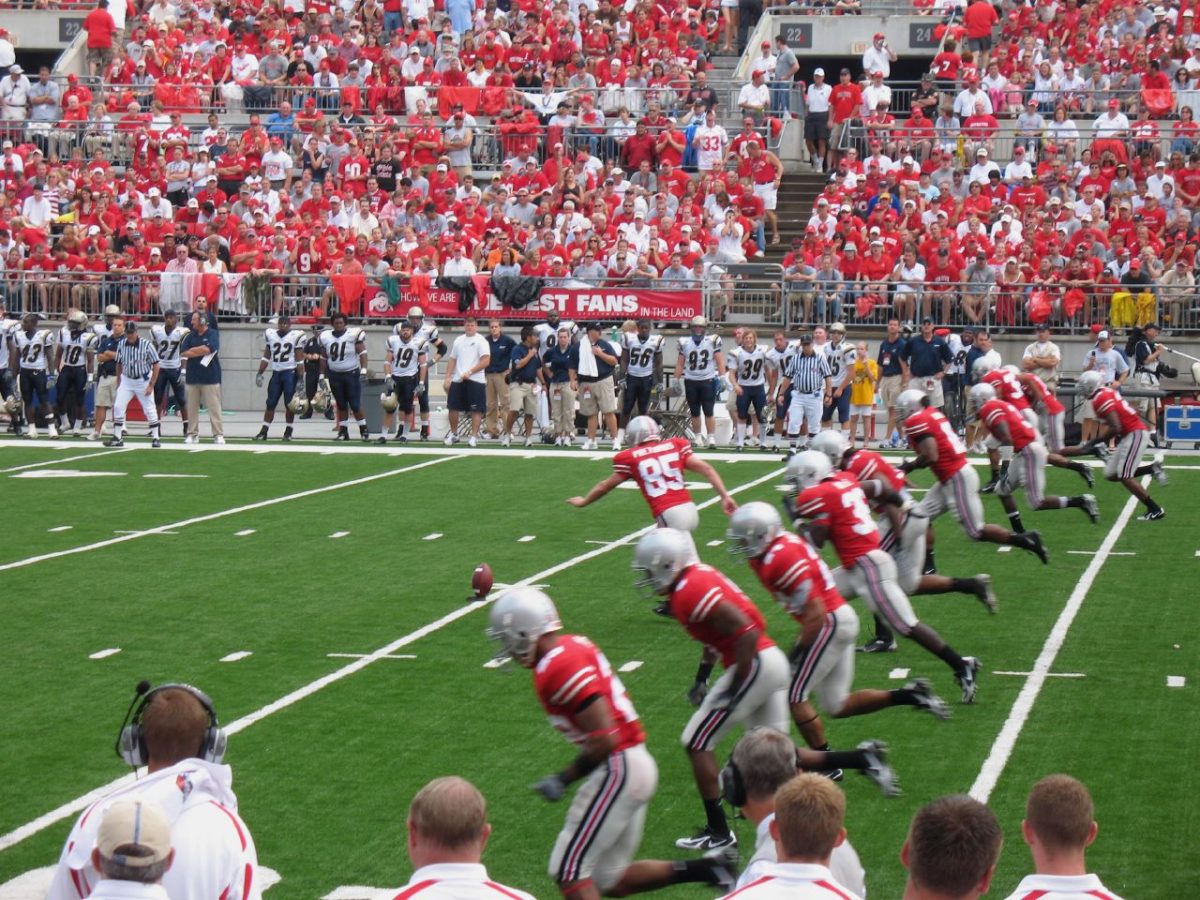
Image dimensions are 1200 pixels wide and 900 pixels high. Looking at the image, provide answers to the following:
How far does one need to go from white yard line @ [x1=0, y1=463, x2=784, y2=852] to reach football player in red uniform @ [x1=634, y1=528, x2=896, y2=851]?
92.6 inches

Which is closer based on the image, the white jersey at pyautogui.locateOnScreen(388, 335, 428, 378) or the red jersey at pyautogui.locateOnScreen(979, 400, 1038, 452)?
the red jersey at pyautogui.locateOnScreen(979, 400, 1038, 452)

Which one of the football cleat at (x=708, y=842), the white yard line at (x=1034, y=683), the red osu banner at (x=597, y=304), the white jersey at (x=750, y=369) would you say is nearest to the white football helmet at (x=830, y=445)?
the white yard line at (x=1034, y=683)

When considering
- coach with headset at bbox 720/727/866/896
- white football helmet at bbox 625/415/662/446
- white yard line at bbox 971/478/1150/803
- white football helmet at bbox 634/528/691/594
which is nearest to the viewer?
coach with headset at bbox 720/727/866/896

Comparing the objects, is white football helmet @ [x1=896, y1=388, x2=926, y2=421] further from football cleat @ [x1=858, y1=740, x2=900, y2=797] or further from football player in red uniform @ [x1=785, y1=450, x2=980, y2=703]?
football cleat @ [x1=858, y1=740, x2=900, y2=797]

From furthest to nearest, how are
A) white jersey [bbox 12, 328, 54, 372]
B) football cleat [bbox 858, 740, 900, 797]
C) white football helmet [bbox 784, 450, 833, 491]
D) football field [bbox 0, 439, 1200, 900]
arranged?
white jersey [bbox 12, 328, 54, 372], white football helmet [bbox 784, 450, 833, 491], football field [bbox 0, 439, 1200, 900], football cleat [bbox 858, 740, 900, 797]

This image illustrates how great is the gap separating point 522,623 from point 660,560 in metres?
1.13

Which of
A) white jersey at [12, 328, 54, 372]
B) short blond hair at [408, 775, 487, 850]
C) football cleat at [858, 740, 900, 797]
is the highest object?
short blond hair at [408, 775, 487, 850]

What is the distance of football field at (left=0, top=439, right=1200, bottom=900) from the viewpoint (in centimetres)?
856

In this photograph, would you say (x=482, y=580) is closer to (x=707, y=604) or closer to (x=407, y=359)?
(x=707, y=604)

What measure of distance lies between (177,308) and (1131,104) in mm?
14421

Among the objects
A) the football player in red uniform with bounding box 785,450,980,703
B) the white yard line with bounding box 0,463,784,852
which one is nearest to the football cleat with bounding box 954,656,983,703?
the football player in red uniform with bounding box 785,450,980,703

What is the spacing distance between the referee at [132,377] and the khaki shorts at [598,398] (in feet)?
17.1

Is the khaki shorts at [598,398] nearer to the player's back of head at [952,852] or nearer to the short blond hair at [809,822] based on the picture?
the short blond hair at [809,822]

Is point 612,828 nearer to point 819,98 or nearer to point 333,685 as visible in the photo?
point 333,685
